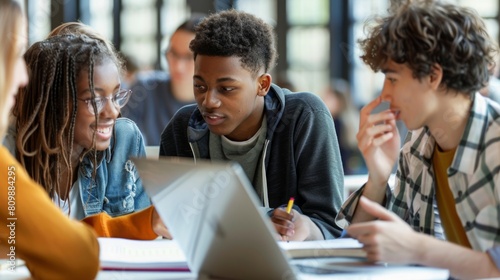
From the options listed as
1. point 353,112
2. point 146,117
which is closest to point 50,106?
point 146,117

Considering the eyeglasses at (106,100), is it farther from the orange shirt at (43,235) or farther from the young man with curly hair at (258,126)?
the orange shirt at (43,235)

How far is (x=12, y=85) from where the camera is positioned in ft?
3.43

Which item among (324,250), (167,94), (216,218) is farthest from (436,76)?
(167,94)

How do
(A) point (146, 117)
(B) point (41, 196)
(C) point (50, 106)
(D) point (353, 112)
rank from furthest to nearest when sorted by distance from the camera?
(D) point (353, 112), (A) point (146, 117), (C) point (50, 106), (B) point (41, 196)

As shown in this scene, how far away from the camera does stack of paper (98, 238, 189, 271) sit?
115 cm

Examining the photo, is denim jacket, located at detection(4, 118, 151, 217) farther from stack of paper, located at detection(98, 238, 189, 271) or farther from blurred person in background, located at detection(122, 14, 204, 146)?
blurred person in background, located at detection(122, 14, 204, 146)

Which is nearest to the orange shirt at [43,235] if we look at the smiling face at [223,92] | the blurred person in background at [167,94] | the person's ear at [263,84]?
the smiling face at [223,92]

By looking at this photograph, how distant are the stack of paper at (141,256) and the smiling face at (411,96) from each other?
1.53 feet

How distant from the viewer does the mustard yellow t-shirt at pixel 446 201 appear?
4.44ft

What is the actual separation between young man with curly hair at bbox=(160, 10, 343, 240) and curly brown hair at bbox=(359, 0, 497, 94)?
473mm

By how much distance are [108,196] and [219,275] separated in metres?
0.75

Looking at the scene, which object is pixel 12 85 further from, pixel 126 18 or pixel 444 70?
pixel 126 18

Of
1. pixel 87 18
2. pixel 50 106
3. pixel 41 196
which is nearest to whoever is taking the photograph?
pixel 41 196

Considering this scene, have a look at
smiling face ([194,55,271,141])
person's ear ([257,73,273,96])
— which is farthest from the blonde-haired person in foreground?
person's ear ([257,73,273,96])
